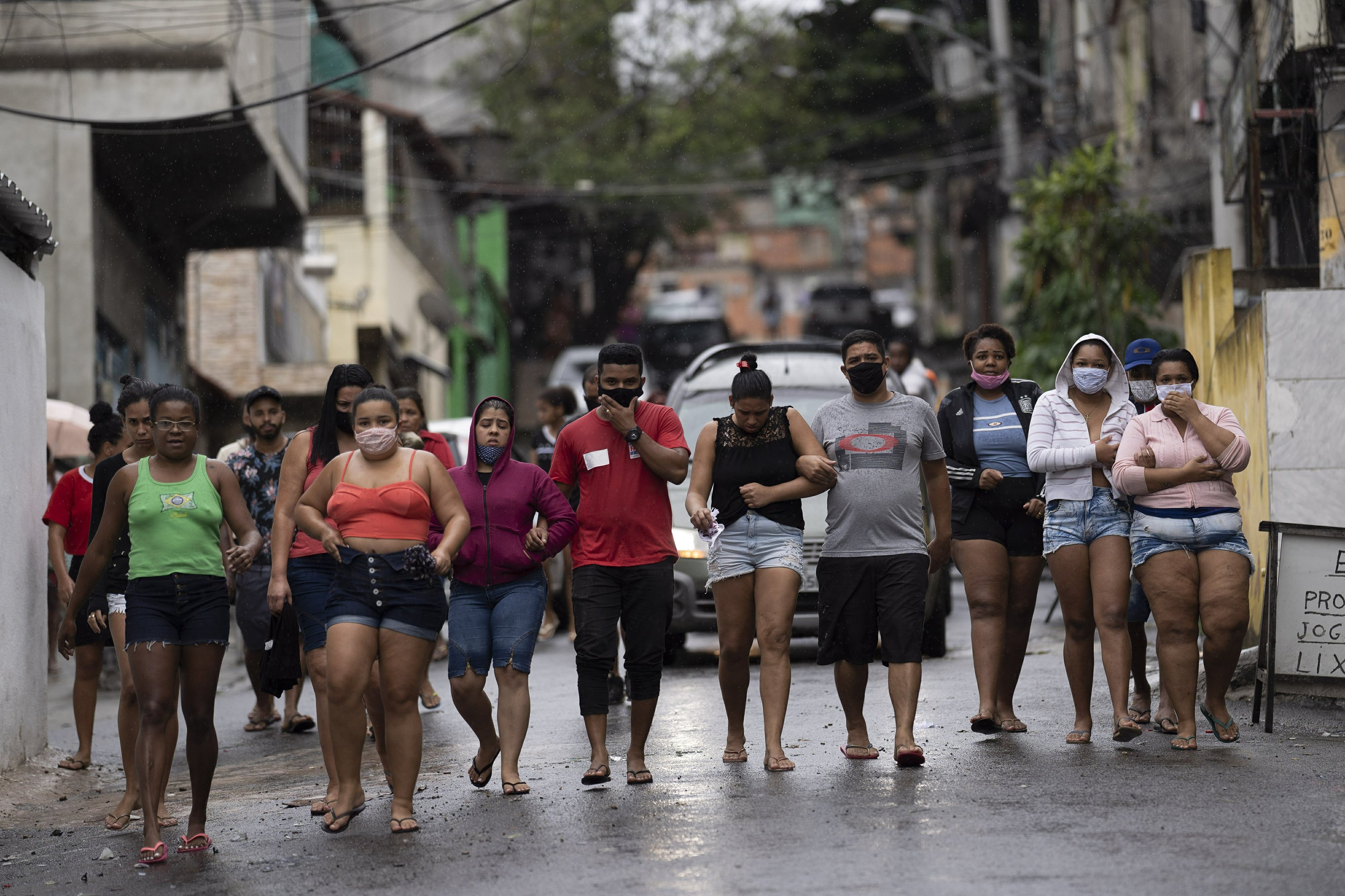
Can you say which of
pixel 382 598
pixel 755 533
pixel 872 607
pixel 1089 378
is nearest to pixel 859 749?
pixel 872 607

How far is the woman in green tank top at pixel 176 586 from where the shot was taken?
267 inches

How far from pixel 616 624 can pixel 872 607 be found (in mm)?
1220

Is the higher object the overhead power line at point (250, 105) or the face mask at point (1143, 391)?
the overhead power line at point (250, 105)

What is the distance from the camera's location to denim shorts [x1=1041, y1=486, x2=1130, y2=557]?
8062 millimetres

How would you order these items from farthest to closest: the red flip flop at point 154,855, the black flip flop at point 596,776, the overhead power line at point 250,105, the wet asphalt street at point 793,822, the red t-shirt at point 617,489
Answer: the overhead power line at point 250,105 < the red t-shirt at point 617,489 < the black flip flop at point 596,776 < the red flip flop at point 154,855 < the wet asphalt street at point 793,822

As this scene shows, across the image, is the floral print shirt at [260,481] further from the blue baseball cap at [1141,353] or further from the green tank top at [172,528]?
the blue baseball cap at [1141,353]

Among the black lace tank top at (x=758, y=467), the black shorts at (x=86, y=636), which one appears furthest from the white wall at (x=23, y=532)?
the black lace tank top at (x=758, y=467)

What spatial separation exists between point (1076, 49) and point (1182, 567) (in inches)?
965

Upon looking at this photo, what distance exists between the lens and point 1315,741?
8.00 meters

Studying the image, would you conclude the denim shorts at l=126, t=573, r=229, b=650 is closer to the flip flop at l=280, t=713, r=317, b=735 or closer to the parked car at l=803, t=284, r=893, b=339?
the flip flop at l=280, t=713, r=317, b=735

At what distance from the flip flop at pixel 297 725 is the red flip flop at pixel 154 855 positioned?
3788 millimetres

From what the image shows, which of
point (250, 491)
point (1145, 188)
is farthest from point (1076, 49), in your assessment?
point (250, 491)

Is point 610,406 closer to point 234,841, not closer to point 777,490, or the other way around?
point 777,490

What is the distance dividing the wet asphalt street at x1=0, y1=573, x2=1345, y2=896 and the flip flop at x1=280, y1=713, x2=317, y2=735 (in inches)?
41.3
